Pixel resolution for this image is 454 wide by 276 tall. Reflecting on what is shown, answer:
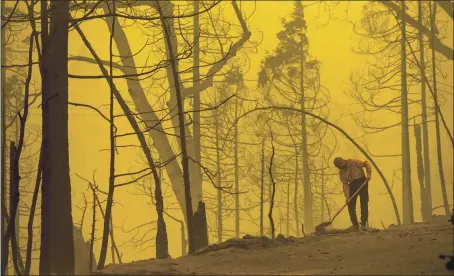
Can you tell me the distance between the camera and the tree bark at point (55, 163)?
21.2 feet

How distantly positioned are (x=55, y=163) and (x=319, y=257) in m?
3.28

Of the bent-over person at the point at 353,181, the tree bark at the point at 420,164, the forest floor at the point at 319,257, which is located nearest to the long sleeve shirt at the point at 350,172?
the bent-over person at the point at 353,181

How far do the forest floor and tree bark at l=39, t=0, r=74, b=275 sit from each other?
611mm

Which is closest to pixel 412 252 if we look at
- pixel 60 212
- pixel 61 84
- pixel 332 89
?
pixel 60 212

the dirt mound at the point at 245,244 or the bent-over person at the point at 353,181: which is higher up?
the bent-over person at the point at 353,181

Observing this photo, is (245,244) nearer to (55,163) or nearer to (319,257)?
(319,257)

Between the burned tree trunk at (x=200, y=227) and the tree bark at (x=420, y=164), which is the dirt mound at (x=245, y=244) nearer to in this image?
the burned tree trunk at (x=200, y=227)

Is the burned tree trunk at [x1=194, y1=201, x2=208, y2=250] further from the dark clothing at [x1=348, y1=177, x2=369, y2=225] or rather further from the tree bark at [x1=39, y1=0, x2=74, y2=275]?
the dark clothing at [x1=348, y1=177, x2=369, y2=225]

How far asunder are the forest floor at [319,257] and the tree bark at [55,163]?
611 mm

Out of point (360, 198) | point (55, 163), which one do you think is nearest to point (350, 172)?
point (360, 198)

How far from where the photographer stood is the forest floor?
5.80m

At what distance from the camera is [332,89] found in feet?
276

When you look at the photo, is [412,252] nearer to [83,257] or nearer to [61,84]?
[61,84]

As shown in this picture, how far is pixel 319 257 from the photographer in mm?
6945
